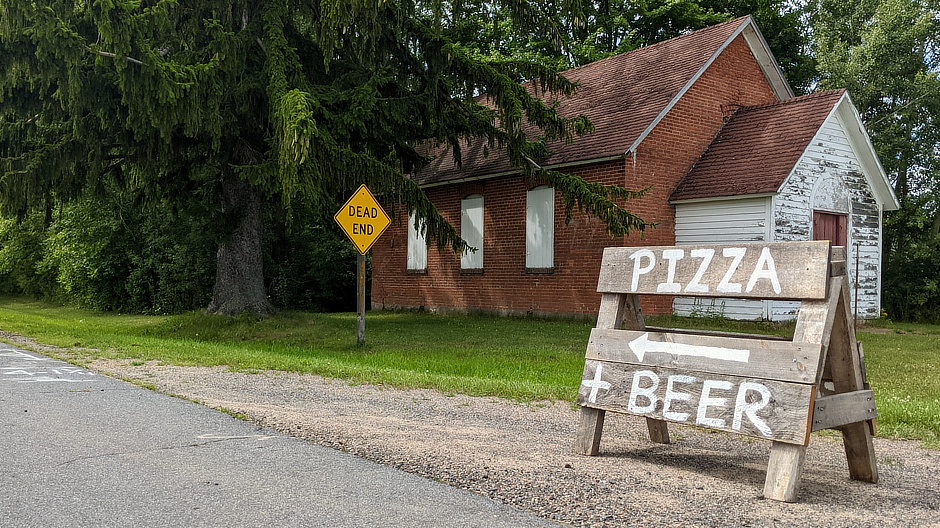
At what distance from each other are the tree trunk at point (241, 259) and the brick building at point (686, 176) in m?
6.45

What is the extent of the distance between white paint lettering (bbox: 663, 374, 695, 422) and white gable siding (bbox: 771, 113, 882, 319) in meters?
14.5

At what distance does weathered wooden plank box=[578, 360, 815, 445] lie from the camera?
4.89m

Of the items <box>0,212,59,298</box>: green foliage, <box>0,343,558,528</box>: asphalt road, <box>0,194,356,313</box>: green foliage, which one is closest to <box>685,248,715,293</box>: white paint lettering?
<box>0,343,558,528</box>: asphalt road

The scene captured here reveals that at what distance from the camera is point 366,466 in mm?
5668

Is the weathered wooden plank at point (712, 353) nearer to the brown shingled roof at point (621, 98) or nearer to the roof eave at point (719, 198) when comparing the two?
the roof eave at point (719, 198)

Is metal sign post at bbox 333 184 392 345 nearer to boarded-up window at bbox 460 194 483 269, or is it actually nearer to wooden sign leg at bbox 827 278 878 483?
boarded-up window at bbox 460 194 483 269

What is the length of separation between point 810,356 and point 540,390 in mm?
4585

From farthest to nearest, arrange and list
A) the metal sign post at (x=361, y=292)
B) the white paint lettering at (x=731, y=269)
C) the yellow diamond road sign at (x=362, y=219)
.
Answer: the metal sign post at (x=361, y=292)
the yellow diamond road sign at (x=362, y=219)
the white paint lettering at (x=731, y=269)

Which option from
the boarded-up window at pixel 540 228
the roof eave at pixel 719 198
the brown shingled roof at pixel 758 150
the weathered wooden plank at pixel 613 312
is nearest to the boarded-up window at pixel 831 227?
the brown shingled roof at pixel 758 150

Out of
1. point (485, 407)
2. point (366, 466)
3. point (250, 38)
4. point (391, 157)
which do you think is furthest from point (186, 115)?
point (366, 466)

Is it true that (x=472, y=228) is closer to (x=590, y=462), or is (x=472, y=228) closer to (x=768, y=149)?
(x=768, y=149)

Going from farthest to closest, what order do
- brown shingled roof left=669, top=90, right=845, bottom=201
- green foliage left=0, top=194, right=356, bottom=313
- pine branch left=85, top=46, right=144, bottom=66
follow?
green foliage left=0, top=194, right=356, bottom=313 → brown shingled roof left=669, top=90, right=845, bottom=201 → pine branch left=85, top=46, right=144, bottom=66

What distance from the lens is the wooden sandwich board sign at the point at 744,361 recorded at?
16.1 feet

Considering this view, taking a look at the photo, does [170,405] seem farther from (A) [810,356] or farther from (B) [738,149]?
(B) [738,149]
